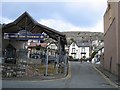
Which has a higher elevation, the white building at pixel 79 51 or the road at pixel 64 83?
the white building at pixel 79 51

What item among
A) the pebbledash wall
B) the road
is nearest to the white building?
the pebbledash wall

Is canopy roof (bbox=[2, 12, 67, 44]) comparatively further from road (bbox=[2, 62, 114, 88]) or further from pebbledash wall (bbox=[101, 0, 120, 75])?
road (bbox=[2, 62, 114, 88])

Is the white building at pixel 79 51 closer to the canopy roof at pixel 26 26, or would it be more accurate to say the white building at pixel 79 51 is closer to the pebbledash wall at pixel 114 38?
the canopy roof at pixel 26 26

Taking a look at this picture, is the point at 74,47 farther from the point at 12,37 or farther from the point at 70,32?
the point at 12,37

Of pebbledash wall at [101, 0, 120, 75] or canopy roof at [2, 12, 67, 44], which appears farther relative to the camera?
canopy roof at [2, 12, 67, 44]

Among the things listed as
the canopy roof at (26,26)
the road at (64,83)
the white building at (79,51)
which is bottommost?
the road at (64,83)

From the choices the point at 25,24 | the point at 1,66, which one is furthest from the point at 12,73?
the point at 25,24

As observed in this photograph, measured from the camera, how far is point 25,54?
31734 millimetres

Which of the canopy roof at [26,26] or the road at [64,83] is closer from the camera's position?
the road at [64,83]

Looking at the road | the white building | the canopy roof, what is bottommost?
the road

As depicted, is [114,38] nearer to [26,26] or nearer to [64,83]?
[26,26]

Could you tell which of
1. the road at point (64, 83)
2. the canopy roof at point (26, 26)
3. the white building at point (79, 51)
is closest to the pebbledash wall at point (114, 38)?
the road at point (64, 83)

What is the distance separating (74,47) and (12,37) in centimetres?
7751

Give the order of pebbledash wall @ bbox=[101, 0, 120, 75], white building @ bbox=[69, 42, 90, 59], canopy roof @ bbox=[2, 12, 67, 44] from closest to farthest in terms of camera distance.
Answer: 1. pebbledash wall @ bbox=[101, 0, 120, 75]
2. canopy roof @ bbox=[2, 12, 67, 44]
3. white building @ bbox=[69, 42, 90, 59]
